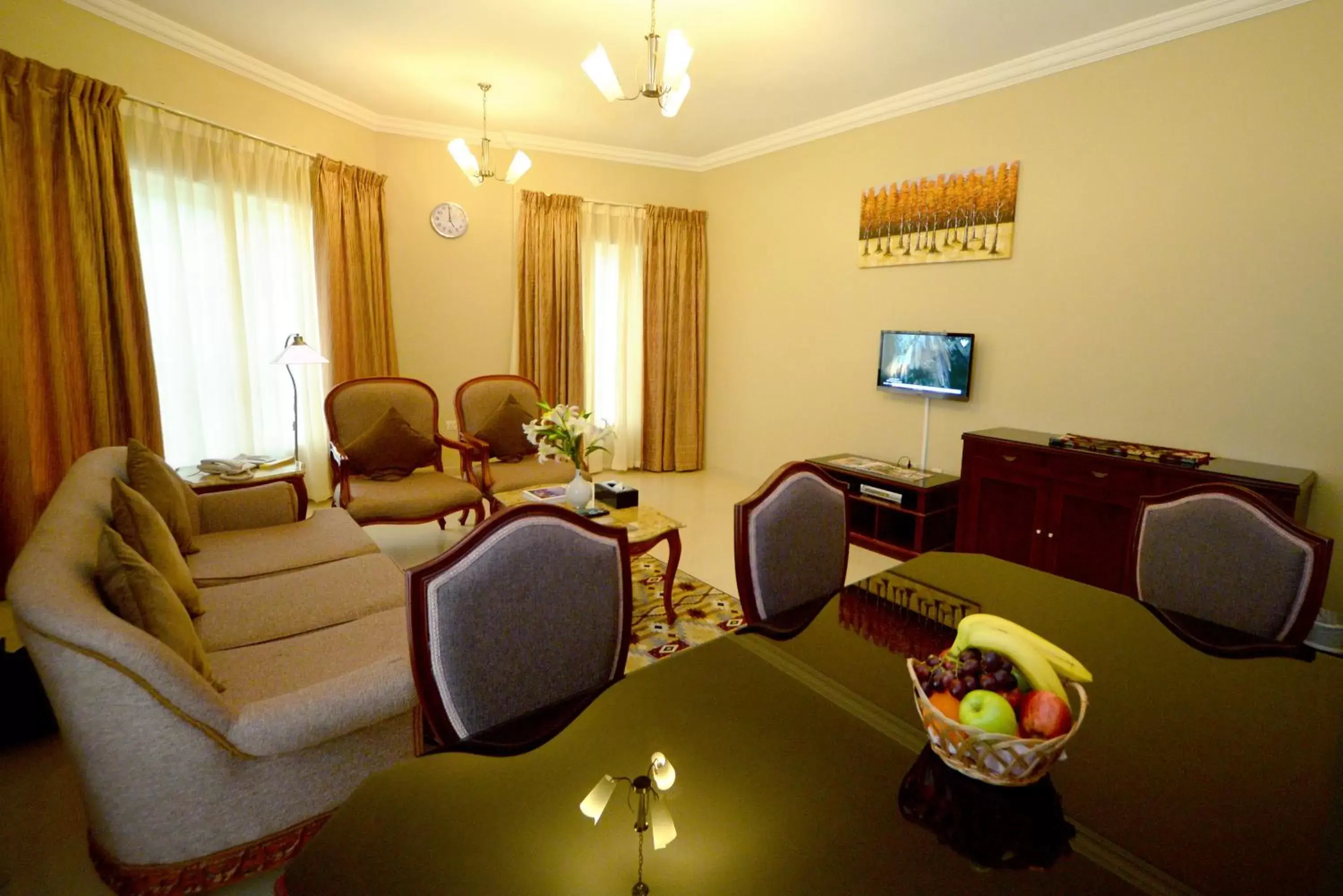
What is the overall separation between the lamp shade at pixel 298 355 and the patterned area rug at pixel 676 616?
225 centimetres

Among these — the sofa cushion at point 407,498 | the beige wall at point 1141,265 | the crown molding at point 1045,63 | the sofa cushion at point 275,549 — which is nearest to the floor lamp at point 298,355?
Answer: the sofa cushion at point 407,498

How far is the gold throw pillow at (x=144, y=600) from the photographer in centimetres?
151

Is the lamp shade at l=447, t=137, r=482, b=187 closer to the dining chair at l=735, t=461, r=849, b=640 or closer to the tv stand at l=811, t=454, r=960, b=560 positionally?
the tv stand at l=811, t=454, r=960, b=560

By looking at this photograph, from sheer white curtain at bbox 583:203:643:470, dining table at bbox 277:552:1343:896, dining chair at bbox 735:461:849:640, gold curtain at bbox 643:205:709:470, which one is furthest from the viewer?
gold curtain at bbox 643:205:709:470

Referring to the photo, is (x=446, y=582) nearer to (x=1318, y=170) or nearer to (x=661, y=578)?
(x=661, y=578)

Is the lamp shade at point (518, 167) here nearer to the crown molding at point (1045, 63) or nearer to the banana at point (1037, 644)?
the crown molding at point (1045, 63)

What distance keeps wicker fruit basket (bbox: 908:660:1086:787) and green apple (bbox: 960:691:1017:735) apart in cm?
1

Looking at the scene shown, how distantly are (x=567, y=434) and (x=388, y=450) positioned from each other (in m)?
1.51

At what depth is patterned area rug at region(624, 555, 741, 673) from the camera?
2.92 m

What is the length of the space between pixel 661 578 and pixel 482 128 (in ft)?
13.0

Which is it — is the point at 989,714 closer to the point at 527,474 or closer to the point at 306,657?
the point at 306,657

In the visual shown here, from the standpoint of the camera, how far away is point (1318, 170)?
2.93m

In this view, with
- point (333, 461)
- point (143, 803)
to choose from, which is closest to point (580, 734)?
point (143, 803)

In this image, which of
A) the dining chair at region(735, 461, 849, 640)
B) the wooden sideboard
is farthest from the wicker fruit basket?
the wooden sideboard
